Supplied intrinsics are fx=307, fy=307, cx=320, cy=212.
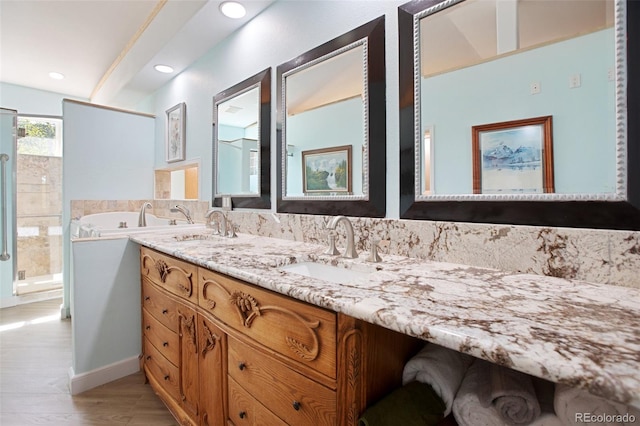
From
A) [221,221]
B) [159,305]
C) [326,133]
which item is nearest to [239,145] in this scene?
[221,221]

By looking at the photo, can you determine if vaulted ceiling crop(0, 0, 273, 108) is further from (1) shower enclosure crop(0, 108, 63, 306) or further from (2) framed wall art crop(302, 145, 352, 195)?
(2) framed wall art crop(302, 145, 352, 195)

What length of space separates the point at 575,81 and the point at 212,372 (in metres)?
1.55

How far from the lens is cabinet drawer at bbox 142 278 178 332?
4.86 ft

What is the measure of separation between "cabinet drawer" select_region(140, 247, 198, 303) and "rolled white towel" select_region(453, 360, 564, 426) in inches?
40.1

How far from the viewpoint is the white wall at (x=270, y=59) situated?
1.30 meters

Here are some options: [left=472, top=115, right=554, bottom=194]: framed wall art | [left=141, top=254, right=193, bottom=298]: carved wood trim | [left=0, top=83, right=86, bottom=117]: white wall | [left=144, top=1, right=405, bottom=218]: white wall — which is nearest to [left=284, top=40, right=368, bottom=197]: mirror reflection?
[left=144, top=1, right=405, bottom=218]: white wall

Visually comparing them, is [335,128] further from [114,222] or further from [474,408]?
[114,222]

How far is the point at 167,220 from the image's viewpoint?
2945 mm

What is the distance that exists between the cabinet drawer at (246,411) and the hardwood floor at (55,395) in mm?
748

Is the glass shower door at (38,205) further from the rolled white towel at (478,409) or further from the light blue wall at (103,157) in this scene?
the rolled white towel at (478,409)

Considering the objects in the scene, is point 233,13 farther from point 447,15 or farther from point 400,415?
point 400,415

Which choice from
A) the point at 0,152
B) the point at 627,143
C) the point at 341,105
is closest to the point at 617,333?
the point at 627,143

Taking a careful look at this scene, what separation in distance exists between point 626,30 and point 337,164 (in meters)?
1.04

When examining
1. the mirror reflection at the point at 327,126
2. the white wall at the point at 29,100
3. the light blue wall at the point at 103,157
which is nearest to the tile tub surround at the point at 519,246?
the mirror reflection at the point at 327,126
